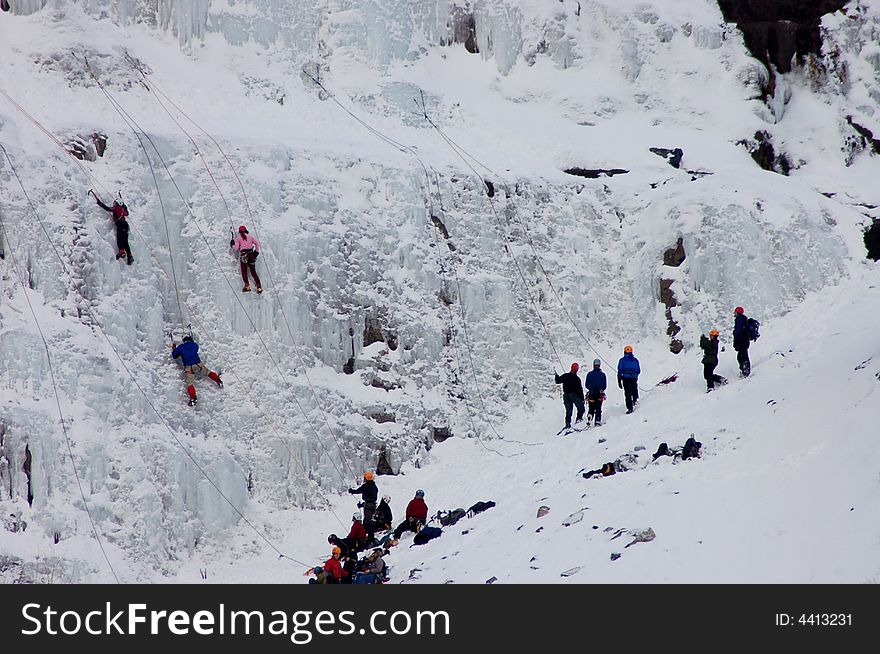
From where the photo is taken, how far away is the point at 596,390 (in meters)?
21.9

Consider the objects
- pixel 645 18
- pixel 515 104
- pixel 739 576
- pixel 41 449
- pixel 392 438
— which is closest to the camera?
pixel 739 576

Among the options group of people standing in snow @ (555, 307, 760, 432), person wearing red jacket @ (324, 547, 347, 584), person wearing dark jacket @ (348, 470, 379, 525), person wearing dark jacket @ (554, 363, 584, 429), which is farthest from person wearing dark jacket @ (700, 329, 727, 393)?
person wearing red jacket @ (324, 547, 347, 584)

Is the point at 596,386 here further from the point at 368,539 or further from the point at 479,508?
the point at 368,539

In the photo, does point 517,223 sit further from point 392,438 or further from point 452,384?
point 392,438

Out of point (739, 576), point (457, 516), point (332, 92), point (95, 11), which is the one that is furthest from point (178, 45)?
point (739, 576)

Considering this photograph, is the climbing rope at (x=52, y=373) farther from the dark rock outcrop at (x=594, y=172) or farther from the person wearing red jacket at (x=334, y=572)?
the dark rock outcrop at (x=594, y=172)

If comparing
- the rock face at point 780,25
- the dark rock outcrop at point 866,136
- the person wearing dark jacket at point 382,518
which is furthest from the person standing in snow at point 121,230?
the dark rock outcrop at point 866,136

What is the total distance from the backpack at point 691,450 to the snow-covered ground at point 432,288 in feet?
0.99

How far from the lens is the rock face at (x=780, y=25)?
34.7 metres

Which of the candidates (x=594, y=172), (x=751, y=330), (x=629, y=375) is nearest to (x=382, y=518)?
(x=629, y=375)

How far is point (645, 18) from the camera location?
34.2m

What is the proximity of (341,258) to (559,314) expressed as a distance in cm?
576

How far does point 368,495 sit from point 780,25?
23102 millimetres

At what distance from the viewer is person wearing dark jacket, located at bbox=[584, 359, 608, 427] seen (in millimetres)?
21812
